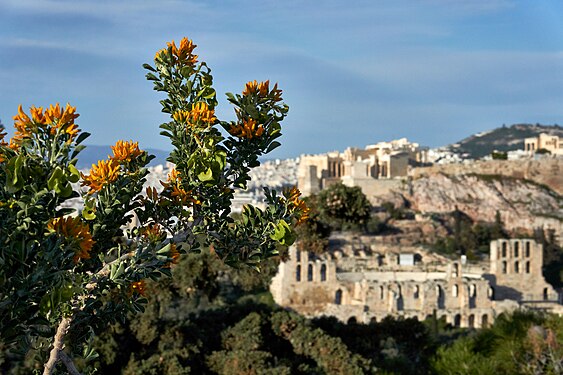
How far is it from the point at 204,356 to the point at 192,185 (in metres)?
9.88

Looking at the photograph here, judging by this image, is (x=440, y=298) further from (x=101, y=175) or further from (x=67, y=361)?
(x=101, y=175)

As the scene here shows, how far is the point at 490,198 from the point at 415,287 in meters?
25.4

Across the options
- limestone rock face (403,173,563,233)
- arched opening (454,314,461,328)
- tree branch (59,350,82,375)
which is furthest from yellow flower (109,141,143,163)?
limestone rock face (403,173,563,233)

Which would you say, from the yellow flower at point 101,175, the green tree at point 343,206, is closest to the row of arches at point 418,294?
the green tree at point 343,206

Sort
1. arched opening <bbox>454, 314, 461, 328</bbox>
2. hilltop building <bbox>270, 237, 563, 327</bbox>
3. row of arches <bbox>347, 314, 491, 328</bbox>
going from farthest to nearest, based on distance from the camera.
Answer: arched opening <bbox>454, 314, 461, 328</bbox>, row of arches <bbox>347, 314, 491, 328</bbox>, hilltop building <bbox>270, 237, 563, 327</bbox>

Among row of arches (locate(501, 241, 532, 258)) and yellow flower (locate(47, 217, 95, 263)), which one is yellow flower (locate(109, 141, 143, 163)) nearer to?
→ yellow flower (locate(47, 217, 95, 263))

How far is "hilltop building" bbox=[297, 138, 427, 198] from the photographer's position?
51781 mm

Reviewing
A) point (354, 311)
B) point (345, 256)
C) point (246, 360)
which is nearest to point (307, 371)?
point (246, 360)

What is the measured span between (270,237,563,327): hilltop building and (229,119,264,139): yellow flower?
1824 cm

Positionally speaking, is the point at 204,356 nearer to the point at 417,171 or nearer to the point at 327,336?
the point at 327,336

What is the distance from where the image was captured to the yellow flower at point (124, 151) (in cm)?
409

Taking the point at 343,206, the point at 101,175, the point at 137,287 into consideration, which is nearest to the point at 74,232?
the point at 101,175

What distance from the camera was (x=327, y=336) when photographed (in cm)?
1441

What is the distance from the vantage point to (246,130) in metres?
4.54
